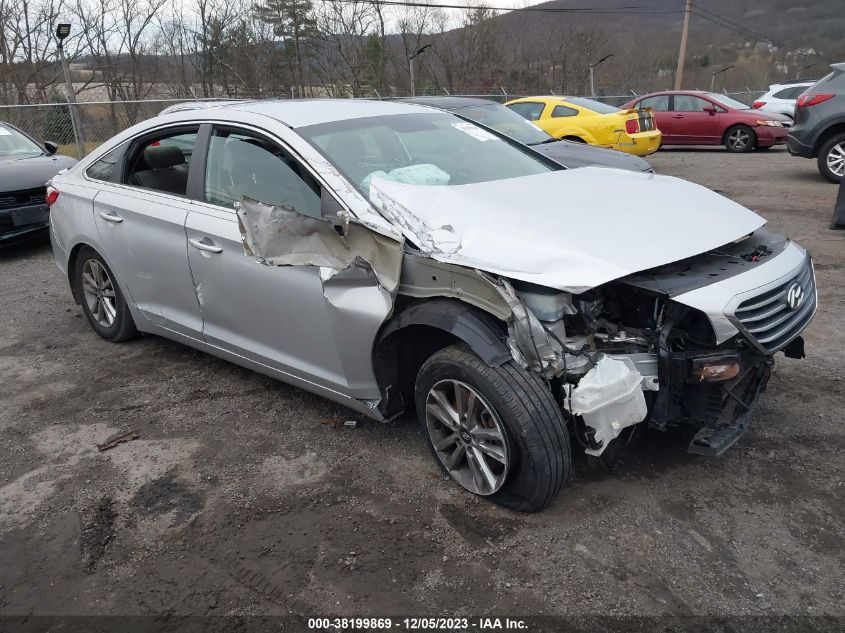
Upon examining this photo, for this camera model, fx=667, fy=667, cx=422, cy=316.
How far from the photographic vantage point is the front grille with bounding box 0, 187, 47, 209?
297 inches

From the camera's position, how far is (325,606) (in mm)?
2449

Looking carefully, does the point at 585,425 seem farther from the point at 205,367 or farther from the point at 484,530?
the point at 205,367

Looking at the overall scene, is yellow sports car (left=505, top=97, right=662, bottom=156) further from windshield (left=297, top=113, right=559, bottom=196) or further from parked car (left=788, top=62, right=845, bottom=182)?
windshield (left=297, top=113, right=559, bottom=196)

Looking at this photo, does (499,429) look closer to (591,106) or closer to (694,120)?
(591,106)

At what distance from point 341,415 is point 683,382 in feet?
6.31

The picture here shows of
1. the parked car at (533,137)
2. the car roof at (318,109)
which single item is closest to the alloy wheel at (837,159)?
the parked car at (533,137)

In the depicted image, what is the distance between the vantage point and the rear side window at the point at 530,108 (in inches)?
486

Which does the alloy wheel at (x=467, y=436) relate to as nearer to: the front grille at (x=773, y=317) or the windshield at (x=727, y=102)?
the front grille at (x=773, y=317)

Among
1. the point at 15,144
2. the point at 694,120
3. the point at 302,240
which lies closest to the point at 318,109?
the point at 302,240

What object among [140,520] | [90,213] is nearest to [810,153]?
[90,213]

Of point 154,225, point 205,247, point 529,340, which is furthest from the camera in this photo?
point 154,225

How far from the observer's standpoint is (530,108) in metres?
12.6

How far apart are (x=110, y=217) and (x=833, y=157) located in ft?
33.8

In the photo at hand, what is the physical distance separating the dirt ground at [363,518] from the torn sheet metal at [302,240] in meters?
1.03
